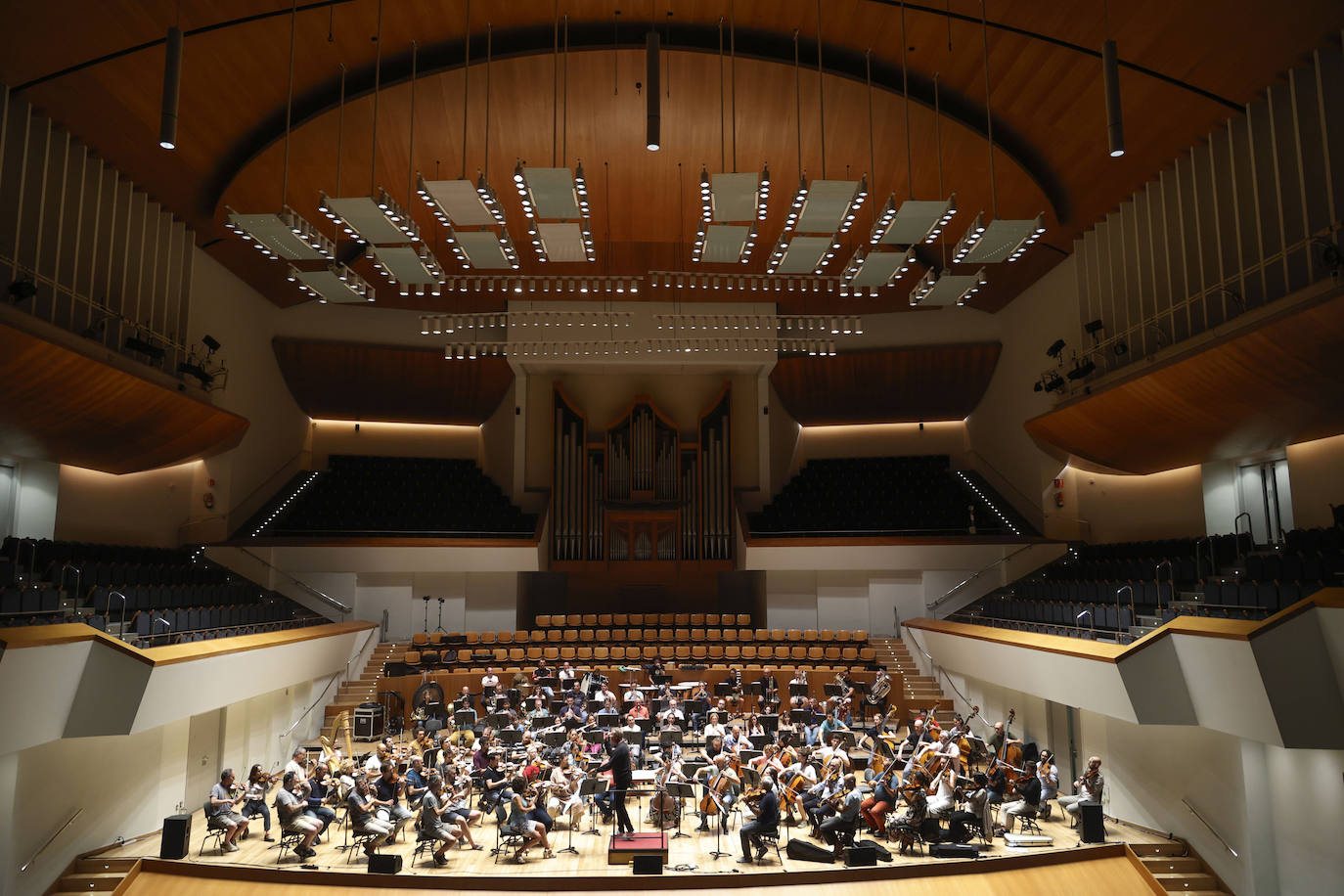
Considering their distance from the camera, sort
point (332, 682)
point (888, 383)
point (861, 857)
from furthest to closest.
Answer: point (888, 383), point (332, 682), point (861, 857)

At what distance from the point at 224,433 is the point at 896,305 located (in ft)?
43.3

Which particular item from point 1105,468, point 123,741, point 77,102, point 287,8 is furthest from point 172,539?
point 1105,468

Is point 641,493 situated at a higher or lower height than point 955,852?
higher

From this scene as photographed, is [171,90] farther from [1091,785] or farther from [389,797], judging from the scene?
[1091,785]

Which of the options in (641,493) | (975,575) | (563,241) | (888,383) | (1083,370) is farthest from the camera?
(888,383)

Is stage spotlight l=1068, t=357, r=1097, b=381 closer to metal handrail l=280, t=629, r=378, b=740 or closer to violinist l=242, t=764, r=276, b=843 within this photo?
violinist l=242, t=764, r=276, b=843

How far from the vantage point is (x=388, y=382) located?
1984cm

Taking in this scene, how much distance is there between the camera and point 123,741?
1026 cm

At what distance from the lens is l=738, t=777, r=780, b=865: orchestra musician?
8.90 m

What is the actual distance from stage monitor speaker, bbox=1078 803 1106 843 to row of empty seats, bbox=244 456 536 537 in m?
11.5

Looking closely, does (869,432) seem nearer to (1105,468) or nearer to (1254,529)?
(1105,468)

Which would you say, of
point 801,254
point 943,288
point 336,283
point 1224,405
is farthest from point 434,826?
point 1224,405

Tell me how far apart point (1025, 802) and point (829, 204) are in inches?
266

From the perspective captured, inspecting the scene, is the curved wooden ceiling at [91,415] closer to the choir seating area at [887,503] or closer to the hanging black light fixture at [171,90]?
the hanging black light fixture at [171,90]
